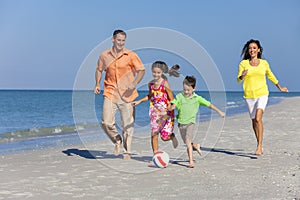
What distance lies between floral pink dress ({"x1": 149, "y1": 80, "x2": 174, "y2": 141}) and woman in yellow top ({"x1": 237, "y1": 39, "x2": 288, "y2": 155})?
5.62 feet

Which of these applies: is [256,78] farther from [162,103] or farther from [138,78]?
[138,78]

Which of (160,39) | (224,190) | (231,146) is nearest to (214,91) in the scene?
(160,39)

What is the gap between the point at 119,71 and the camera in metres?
7.91

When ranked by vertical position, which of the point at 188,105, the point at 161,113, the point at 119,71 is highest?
the point at 119,71

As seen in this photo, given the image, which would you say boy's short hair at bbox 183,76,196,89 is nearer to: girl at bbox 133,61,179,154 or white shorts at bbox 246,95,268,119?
girl at bbox 133,61,179,154

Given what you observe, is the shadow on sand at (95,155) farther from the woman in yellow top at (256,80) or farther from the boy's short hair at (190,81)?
the woman in yellow top at (256,80)

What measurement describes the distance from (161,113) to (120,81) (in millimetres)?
935

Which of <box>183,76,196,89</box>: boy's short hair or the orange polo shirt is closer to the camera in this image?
<box>183,76,196,89</box>: boy's short hair

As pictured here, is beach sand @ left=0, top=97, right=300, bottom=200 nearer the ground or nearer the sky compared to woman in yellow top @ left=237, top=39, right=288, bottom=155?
nearer the ground

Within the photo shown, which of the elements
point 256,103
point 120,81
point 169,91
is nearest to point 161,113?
point 169,91

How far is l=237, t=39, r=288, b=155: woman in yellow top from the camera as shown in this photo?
8.60 m

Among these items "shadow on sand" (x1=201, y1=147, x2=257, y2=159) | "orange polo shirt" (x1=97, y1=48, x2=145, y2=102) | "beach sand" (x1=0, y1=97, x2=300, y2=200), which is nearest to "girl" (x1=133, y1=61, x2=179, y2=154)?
→ "orange polo shirt" (x1=97, y1=48, x2=145, y2=102)

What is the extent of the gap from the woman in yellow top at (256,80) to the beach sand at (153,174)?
81 cm

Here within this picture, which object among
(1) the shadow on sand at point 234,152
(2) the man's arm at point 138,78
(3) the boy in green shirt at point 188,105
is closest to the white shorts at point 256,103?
(1) the shadow on sand at point 234,152
